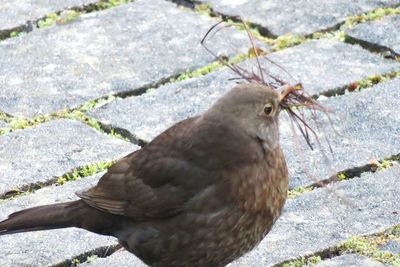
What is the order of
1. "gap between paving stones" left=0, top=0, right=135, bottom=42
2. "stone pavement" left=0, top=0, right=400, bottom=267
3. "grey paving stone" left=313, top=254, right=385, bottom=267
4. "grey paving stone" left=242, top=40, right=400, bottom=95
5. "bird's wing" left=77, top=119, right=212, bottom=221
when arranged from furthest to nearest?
"gap between paving stones" left=0, top=0, right=135, bottom=42
"grey paving stone" left=242, top=40, right=400, bottom=95
"stone pavement" left=0, top=0, right=400, bottom=267
"grey paving stone" left=313, top=254, right=385, bottom=267
"bird's wing" left=77, top=119, right=212, bottom=221

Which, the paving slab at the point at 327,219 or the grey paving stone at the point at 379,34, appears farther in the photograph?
the grey paving stone at the point at 379,34

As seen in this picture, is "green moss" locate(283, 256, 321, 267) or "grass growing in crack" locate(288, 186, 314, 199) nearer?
"green moss" locate(283, 256, 321, 267)

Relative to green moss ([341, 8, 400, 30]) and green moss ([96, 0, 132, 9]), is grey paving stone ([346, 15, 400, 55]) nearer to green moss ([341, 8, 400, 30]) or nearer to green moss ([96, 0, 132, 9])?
green moss ([341, 8, 400, 30])

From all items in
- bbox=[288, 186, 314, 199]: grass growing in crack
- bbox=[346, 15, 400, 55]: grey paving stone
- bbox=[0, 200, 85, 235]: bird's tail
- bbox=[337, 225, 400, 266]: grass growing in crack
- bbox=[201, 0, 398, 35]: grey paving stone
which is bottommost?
bbox=[288, 186, 314, 199]: grass growing in crack

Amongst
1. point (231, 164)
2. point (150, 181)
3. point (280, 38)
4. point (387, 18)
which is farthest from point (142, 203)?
point (387, 18)

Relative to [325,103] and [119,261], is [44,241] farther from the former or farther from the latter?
[325,103]

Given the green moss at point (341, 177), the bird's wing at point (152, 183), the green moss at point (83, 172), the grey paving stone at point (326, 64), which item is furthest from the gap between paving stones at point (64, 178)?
the grey paving stone at point (326, 64)

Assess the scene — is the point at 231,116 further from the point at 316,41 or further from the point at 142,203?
the point at 316,41

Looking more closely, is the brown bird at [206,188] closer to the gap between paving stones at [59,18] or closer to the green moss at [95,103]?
the green moss at [95,103]

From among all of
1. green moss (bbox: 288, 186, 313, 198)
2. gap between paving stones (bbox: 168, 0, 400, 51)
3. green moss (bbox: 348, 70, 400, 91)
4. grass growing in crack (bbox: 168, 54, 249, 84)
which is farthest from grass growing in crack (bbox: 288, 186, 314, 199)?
gap between paving stones (bbox: 168, 0, 400, 51)
